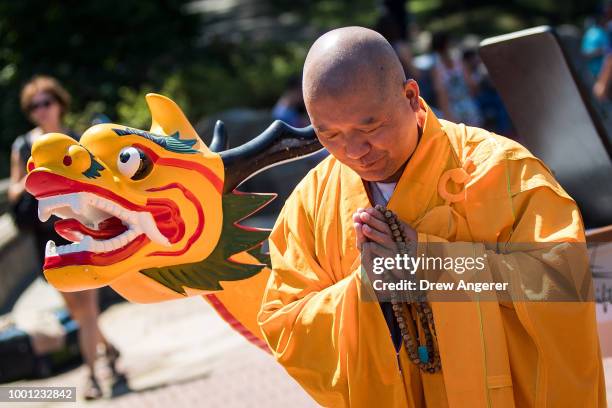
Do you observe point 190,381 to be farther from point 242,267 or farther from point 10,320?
point 242,267

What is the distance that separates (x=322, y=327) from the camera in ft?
9.17

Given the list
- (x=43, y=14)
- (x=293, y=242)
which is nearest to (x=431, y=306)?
(x=293, y=242)

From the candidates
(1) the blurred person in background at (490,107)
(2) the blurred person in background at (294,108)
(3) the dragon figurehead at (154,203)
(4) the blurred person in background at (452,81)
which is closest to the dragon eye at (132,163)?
(3) the dragon figurehead at (154,203)

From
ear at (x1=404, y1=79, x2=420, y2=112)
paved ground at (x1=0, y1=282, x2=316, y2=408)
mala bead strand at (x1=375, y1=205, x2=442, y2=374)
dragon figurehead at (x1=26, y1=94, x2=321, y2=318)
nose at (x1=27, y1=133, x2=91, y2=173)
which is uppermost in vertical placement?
ear at (x1=404, y1=79, x2=420, y2=112)

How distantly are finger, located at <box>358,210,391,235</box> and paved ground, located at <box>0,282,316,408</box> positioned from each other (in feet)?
9.93

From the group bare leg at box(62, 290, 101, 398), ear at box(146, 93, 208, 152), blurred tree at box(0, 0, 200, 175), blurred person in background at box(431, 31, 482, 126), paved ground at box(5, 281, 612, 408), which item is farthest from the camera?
blurred tree at box(0, 0, 200, 175)

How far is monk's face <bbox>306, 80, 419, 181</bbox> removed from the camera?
8.74 ft

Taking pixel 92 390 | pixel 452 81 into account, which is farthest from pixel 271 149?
pixel 452 81

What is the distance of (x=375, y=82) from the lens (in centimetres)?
267

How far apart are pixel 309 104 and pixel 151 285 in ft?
3.83

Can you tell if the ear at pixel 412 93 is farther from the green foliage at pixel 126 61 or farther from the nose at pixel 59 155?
the green foliage at pixel 126 61

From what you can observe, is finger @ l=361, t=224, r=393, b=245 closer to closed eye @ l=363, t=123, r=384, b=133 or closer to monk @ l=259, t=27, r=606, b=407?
monk @ l=259, t=27, r=606, b=407

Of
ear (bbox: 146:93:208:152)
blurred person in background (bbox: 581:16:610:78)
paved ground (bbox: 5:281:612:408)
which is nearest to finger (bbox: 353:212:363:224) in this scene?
ear (bbox: 146:93:208:152)

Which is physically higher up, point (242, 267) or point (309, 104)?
point (309, 104)
